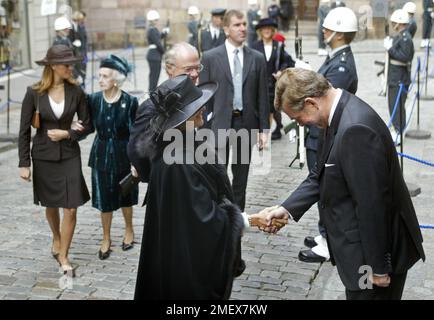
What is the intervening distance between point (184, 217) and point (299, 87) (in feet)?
3.15

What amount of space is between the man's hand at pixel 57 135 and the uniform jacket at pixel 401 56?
A: 6191 millimetres

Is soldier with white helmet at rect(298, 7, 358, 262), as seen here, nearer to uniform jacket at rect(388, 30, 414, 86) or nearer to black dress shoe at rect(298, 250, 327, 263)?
black dress shoe at rect(298, 250, 327, 263)

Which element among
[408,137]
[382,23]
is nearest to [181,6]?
[382,23]

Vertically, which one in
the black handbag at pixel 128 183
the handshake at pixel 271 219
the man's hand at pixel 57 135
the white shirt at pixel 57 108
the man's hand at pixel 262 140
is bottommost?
the black handbag at pixel 128 183

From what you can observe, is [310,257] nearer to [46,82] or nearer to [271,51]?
[46,82]

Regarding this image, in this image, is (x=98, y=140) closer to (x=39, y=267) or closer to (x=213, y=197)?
(x=39, y=267)

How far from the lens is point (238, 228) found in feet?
13.1

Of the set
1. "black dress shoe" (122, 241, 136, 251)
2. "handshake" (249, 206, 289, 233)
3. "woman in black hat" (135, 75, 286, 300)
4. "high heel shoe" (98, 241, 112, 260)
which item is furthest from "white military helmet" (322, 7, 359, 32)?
"high heel shoe" (98, 241, 112, 260)

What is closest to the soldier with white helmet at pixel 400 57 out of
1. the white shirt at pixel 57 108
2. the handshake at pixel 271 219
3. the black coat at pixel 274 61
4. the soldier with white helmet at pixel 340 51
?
the black coat at pixel 274 61

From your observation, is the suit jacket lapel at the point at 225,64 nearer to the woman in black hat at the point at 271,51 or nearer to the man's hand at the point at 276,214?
the man's hand at the point at 276,214

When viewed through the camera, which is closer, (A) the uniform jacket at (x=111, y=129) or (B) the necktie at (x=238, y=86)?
(A) the uniform jacket at (x=111, y=129)

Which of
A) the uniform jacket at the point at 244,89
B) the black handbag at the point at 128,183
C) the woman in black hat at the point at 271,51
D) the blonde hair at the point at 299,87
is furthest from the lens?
the woman in black hat at the point at 271,51

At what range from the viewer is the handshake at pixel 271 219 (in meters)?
4.48

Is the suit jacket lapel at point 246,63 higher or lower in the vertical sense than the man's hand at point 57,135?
higher
